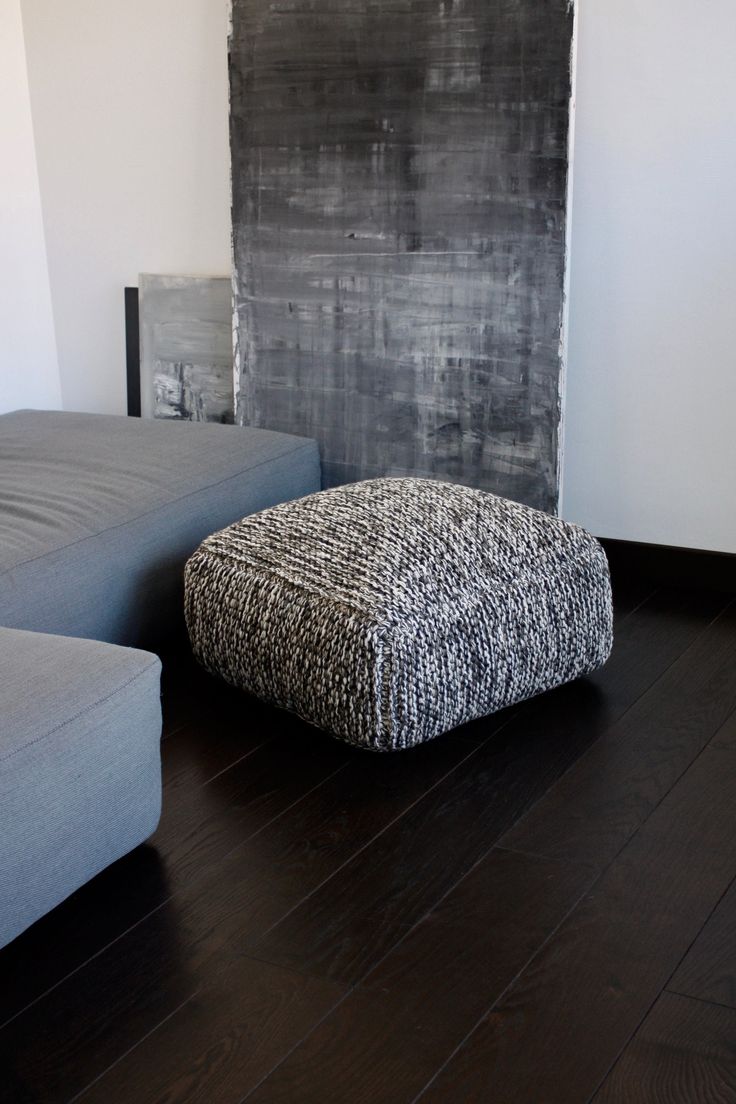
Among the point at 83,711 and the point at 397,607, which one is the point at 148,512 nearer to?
the point at 397,607

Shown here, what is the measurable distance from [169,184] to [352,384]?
0.87 m

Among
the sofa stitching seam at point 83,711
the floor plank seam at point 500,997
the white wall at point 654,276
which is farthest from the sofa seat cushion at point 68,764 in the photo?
the white wall at point 654,276

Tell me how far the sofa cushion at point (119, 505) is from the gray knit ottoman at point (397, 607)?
0.18 meters

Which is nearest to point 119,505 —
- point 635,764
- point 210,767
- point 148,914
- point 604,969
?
point 210,767

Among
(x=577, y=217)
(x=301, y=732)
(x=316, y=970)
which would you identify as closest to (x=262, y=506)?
(x=301, y=732)

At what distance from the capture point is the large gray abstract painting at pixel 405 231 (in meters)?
2.88

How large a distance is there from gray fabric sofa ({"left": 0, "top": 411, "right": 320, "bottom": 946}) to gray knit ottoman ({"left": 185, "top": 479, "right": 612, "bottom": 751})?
7.8 inches

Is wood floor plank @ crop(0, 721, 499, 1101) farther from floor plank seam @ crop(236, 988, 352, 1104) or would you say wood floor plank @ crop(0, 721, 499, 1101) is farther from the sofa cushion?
the sofa cushion

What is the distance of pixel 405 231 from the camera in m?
3.04

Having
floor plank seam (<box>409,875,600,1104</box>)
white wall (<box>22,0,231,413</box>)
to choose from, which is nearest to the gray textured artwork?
white wall (<box>22,0,231,413</box>)

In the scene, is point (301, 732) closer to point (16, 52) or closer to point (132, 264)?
point (132, 264)

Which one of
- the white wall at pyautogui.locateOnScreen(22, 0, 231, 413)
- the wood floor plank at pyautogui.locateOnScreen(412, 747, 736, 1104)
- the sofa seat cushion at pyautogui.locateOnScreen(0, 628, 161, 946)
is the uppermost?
the white wall at pyautogui.locateOnScreen(22, 0, 231, 413)

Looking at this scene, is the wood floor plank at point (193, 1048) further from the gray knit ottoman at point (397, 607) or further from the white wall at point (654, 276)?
the white wall at point (654, 276)

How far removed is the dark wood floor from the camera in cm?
144
